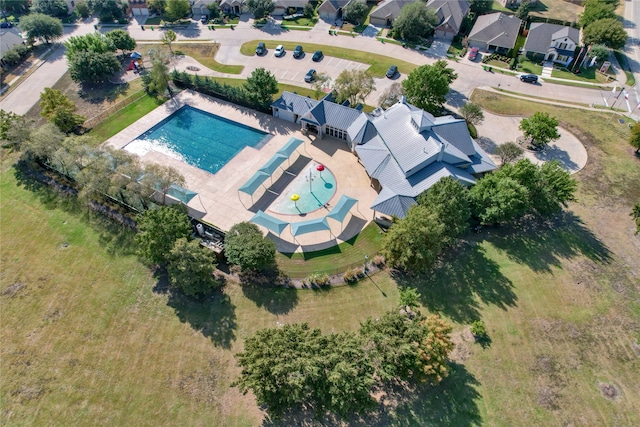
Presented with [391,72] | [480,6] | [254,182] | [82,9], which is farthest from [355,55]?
[82,9]

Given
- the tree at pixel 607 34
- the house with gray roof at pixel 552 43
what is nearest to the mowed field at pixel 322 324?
the house with gray roof at pixel 552 43

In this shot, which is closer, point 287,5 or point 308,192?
point 308,192

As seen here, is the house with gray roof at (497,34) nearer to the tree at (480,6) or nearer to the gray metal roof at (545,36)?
the gray metal roof at (545,36)

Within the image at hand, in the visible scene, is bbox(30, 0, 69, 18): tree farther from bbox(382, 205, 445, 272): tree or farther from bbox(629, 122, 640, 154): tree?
bbox(629, 122, 640, 154): tree

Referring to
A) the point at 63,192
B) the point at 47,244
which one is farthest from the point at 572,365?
the point at 63,192

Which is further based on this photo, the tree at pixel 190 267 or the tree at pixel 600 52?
the tree at pixel 600 52

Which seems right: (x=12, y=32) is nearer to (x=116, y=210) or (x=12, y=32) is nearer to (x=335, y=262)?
(x=116, y=210)

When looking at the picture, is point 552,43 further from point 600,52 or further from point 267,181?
point 267,181
